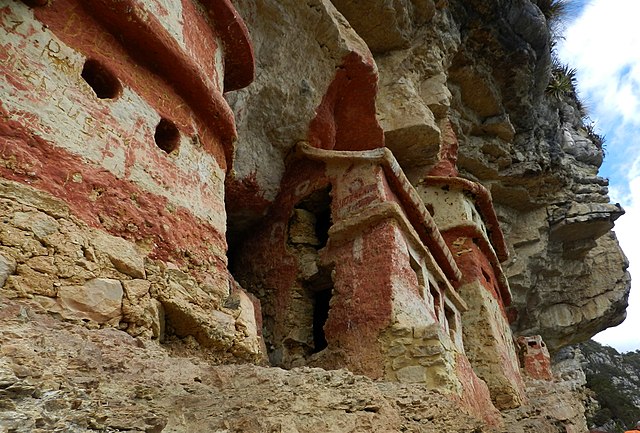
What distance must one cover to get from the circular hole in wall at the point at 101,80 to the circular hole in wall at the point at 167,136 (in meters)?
0.48

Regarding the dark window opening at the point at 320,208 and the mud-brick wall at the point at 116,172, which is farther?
the dark window opening at the point at 320,208

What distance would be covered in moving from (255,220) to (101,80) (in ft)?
16.0

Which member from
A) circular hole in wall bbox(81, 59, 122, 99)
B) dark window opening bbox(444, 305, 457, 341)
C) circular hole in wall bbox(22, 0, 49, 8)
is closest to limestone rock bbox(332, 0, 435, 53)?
dark window opening bbox(444, 305, 457, 341)

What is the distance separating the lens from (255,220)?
8734mm

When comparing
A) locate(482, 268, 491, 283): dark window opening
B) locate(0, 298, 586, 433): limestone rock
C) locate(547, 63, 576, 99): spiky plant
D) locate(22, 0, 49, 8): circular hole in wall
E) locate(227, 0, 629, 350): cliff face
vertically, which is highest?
locate(547, 63, 576, 99): spiky plant

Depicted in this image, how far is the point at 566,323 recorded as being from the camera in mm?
19344

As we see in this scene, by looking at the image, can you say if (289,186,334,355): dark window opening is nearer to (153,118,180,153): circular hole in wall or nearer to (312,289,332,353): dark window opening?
→ (312,289,332,353): dark window opening

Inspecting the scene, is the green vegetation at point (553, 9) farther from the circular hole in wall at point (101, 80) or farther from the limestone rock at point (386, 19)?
the circular hole in wall at point (101, 80)

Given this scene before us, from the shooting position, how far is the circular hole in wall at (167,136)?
4.39m

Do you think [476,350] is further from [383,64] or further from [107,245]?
[107,245]

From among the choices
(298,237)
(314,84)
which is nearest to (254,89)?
(314,84)

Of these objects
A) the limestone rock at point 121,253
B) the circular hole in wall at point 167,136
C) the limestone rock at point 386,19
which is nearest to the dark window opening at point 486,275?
the limestone rock at point 386,19

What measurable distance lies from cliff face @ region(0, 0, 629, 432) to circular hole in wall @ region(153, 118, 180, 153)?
2cm

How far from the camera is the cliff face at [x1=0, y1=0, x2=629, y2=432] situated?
299 centimetres
